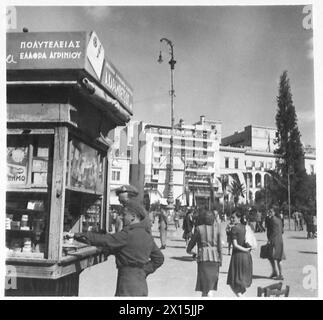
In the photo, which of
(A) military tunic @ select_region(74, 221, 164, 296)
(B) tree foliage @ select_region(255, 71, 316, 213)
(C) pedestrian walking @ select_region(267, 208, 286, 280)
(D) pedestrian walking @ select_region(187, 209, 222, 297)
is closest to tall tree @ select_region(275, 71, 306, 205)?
(B) tree foliage @ select_region(255, 71, 316, 213)

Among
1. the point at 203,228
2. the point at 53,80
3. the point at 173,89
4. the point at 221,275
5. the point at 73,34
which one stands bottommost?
the point at 221,275

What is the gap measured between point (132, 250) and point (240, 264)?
224cm

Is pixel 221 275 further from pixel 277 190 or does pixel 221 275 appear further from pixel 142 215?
pixel 277 190

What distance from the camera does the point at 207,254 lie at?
4.64 m

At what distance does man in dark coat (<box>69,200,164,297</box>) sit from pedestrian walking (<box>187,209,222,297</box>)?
141 centimetres

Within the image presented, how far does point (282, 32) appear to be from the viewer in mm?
4789

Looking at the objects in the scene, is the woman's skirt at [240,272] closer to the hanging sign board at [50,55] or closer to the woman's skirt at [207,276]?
the woman's skirt at [207,276]

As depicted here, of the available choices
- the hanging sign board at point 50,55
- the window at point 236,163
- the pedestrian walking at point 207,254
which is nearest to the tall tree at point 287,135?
the pedestrian walking at point 207,254

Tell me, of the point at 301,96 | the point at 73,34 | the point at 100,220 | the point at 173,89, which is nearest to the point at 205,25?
the point at 173,89

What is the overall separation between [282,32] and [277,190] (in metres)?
6.33

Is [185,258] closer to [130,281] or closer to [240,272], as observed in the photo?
[240,272]

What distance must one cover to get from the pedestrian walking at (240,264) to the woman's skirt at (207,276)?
11.2 inches

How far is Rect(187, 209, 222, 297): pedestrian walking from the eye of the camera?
457 cm

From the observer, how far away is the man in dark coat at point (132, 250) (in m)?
3.09
